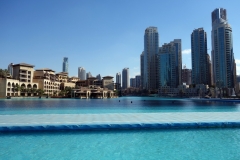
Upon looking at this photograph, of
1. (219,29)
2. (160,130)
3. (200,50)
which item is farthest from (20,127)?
(200,50)

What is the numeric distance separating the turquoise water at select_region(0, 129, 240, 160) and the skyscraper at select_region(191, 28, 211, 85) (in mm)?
161947

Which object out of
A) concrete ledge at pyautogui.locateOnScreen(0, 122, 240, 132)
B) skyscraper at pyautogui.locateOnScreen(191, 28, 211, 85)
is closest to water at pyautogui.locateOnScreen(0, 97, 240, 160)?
concrete ledge at pyautogui.locateOnScreen(0, 122, 240, 132)

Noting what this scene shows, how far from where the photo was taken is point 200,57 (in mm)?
163125

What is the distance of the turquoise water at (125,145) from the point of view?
9.18 meters

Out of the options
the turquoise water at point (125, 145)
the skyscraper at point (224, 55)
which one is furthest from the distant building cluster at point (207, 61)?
the turquoise water at point (125, 145)

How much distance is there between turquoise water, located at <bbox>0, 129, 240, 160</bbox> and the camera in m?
9.18

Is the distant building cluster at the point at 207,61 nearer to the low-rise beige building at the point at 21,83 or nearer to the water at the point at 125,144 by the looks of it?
the low-rise beige building at the point at 21,83

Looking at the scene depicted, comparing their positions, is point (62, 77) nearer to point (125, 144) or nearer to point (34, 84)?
point (34, 84)

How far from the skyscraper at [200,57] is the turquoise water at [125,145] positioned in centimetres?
16195

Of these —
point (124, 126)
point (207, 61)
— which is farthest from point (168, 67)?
point (124, 126)

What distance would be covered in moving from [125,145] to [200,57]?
6587 inches

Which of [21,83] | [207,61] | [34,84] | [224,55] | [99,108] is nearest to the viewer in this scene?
[99,108]

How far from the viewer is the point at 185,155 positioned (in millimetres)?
9219

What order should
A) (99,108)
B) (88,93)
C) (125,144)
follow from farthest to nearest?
(88,93)
(99,108)
(125,144)
